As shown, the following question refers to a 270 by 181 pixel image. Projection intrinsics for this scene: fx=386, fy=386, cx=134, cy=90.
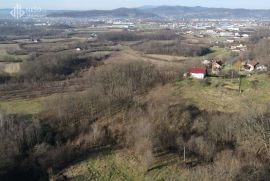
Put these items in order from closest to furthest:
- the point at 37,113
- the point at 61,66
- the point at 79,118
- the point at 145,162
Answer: the point at 145,162 < the point at 79,118 < the point at 37,113 < the point at 61,66

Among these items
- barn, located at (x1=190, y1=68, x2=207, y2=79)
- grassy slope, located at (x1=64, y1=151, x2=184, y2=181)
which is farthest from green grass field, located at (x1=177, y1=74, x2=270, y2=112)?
grassy slope, located at (x1=64, y1=151, x2=184, y2=181)

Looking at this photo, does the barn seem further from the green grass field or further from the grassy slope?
the grassy slope

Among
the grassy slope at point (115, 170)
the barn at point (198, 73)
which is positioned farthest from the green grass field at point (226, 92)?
the grassy slope at point (115, 170)

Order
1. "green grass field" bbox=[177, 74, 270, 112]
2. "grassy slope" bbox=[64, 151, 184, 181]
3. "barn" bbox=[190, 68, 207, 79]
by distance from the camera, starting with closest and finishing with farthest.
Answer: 1. "grassy slope" bbox=[64, 151, 184, 181]
2. "green grass field" bbox=[177, 74, 270, 112]
3. "barn" bbox=[190, 68, 207, 79]

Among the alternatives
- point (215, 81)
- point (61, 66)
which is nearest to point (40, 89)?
point (61, 66)

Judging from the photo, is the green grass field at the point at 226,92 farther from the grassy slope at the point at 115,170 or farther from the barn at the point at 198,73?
the grassy slope at the point at 115,170

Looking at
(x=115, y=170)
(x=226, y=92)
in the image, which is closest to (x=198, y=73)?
(x=226, y=92)

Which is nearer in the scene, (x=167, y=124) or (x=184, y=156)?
(x=184, y=156)

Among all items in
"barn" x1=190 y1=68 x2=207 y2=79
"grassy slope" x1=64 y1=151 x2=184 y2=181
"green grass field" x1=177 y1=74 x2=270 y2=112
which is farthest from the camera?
"barn" x1=190 y1=68 x2=207 y2=79

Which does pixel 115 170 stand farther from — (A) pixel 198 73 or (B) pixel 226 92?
(A) pixel 198 73

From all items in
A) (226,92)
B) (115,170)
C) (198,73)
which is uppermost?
(198,73)

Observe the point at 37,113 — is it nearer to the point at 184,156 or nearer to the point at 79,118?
the point at 79,118
